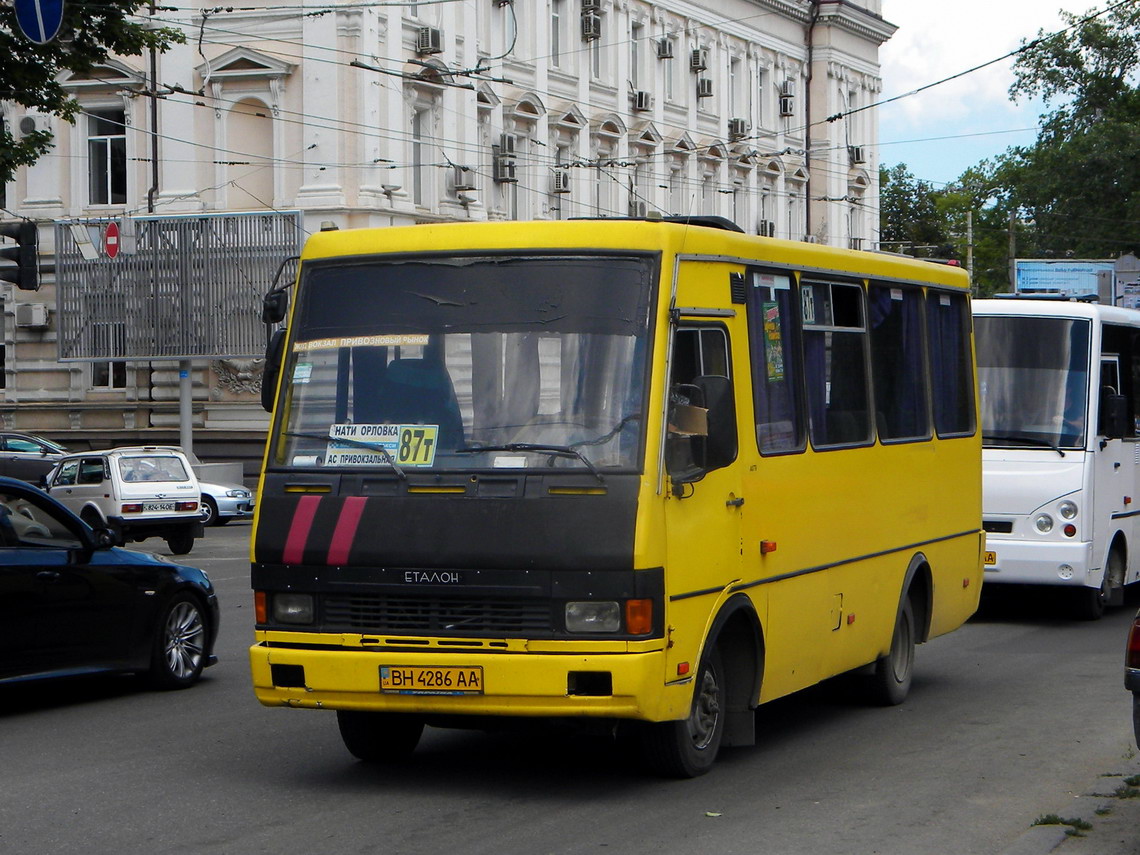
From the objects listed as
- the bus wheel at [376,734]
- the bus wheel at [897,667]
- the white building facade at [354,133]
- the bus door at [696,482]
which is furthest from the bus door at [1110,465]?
the white building facade at [354,133]

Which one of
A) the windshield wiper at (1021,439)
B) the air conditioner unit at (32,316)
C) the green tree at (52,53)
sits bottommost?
the windshield wiper at (1021,439)

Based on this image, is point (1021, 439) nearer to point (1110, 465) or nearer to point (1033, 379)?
point (1033, 379)

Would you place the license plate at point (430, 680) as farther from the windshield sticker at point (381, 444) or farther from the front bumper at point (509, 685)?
the windshield sticker at point (381, 444)

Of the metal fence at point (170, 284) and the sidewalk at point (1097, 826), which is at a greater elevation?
the metal fence at point (170, 284)

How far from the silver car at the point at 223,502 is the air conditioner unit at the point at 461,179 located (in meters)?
8.40

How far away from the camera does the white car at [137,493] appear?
27.7 m

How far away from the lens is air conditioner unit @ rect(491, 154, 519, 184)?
41.1m

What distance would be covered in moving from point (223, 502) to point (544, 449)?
89.9ft

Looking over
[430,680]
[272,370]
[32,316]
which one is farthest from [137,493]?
[430,680]

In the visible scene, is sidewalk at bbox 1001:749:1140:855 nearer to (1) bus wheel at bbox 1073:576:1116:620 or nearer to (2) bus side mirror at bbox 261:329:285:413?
(2) bus side mirror at bbox 261:329:285:413

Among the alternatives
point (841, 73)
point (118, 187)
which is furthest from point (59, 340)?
point (841, 73)

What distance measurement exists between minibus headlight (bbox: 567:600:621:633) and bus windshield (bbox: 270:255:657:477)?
0.58 metres

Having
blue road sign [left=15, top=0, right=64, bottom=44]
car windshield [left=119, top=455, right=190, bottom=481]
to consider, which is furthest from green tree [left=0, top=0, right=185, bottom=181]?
car windshield [left=119, top=455, right=190, bottom=481]

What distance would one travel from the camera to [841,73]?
5819 cm
